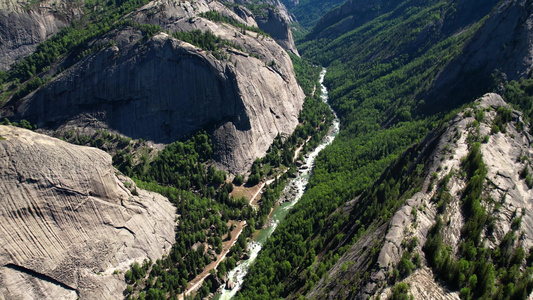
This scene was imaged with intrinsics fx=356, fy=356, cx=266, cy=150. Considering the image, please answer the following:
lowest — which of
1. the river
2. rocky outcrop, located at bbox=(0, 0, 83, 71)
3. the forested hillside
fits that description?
the river

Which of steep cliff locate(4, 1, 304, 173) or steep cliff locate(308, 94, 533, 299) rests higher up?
steep cliff locate(4, 1, 304, 173)

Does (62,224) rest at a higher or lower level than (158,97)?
lower

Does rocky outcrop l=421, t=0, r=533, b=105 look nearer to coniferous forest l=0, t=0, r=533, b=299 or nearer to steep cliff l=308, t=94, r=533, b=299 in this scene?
coniferous forest l=0, t=0, r=533, b=299

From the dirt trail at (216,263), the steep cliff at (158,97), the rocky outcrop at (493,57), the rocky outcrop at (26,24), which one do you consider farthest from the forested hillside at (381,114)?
the rocky outcrop at (26,24)

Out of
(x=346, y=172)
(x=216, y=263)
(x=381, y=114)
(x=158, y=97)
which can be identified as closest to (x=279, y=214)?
(x=346, y=172)

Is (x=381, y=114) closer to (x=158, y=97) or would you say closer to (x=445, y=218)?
(x=158, y=97)

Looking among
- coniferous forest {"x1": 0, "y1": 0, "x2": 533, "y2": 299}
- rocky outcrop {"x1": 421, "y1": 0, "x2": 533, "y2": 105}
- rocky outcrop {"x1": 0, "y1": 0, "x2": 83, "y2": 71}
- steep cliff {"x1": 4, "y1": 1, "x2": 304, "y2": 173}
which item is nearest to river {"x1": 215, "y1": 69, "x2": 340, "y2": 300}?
coniferous forest {"x1": 0, "y1": 0, "x2": 533, "y2": 299}
